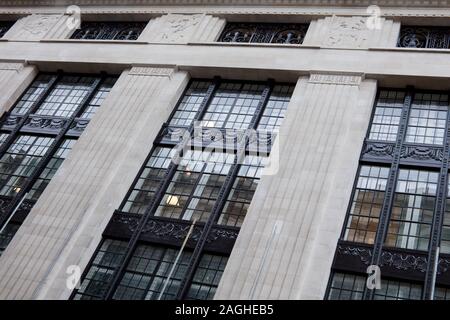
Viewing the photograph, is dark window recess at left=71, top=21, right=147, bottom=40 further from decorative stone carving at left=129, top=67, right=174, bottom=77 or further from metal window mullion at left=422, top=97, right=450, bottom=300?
metal window mullion at left=422, top=97, right=450, bottom=300

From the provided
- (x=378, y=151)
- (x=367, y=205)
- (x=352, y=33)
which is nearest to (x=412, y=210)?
(x=367, y=205)

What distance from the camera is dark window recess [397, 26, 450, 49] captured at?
20.1 meters

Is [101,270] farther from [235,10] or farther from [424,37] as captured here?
[424,37]

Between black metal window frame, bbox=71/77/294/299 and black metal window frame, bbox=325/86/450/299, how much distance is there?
3.38 metres

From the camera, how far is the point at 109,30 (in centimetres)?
2508

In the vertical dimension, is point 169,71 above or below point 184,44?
below

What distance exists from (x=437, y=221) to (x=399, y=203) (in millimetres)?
1230

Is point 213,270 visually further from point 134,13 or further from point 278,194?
point 134,13

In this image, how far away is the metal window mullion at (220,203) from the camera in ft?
49.1

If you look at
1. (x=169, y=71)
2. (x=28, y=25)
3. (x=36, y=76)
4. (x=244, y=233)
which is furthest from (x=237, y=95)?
(x=28, y=25)

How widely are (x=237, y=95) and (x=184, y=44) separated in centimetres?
362

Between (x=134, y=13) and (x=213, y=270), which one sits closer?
(x=213, y=270)

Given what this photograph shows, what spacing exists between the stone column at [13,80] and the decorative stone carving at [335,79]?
41.1ft
